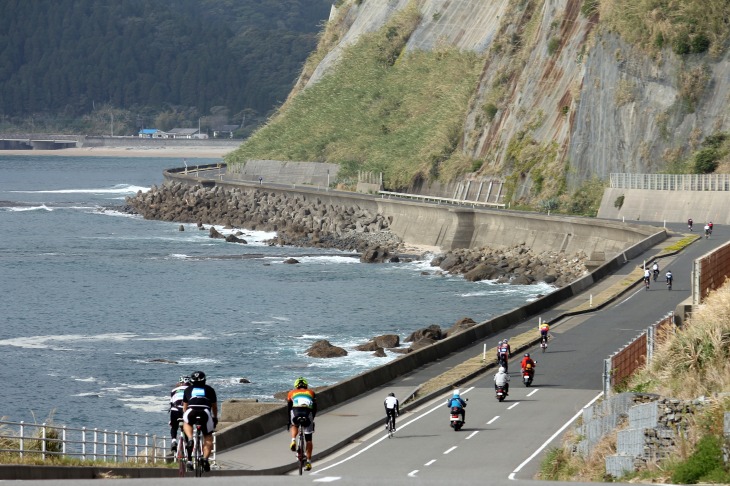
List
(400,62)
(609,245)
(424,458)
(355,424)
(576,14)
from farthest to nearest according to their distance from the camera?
1. (400,62)
2. (576,14)
3. (609,245)
4. (355,424)
5. (424,458)

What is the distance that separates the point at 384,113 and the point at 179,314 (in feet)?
Result: 248

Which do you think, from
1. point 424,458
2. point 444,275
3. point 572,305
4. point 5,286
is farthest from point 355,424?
point 5,286

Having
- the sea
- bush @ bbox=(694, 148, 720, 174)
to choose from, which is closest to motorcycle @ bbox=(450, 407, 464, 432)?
the sea

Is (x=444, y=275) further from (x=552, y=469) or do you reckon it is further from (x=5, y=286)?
(x=552, y=469)

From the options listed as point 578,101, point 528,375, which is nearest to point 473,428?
point 528,375

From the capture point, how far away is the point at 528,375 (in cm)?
4097

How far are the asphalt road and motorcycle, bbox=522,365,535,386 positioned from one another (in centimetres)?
25

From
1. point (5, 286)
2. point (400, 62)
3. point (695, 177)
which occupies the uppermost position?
point (400, 62)

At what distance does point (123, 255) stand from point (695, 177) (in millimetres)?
44836

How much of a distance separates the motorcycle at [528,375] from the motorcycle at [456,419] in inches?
279

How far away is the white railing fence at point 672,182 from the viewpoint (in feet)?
262

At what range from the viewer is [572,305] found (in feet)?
190

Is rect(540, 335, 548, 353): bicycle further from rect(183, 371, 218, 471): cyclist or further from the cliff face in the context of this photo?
the cliff face

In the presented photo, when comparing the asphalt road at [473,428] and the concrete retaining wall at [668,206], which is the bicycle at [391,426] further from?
the concrete retaining wall at [668,206]
